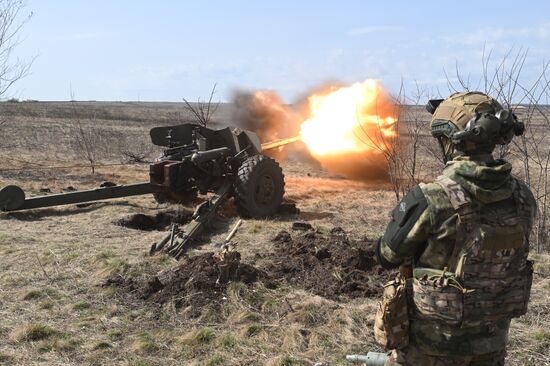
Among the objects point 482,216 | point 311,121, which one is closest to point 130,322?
point 482,216

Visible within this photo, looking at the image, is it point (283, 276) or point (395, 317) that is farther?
point (283, 276)

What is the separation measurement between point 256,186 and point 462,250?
25.2ft

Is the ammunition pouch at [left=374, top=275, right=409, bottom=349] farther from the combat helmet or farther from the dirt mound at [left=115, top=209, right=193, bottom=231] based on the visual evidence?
the dirt mound at [left=115, top=209, right=193, bottom=231]

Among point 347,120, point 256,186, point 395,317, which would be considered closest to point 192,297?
point 395,317

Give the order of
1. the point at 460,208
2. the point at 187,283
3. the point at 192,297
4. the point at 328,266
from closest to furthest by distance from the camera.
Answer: the point at 460,208, the point at 192,297, the point at 187,283, the point at 328,266

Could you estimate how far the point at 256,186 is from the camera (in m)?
10.2

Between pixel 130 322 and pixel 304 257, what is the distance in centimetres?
253

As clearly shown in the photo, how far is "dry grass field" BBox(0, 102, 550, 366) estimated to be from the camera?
488 centimetres

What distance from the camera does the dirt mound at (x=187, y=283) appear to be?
591 centimetres

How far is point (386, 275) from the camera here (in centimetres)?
680

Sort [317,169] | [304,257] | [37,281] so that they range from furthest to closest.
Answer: [317,169] < [304,257] < [37,281]

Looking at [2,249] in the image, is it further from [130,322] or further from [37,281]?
[130,322]

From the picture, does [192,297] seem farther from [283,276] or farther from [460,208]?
[460,208]

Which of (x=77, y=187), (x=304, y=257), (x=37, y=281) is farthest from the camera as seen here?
(x=77, y=187)
